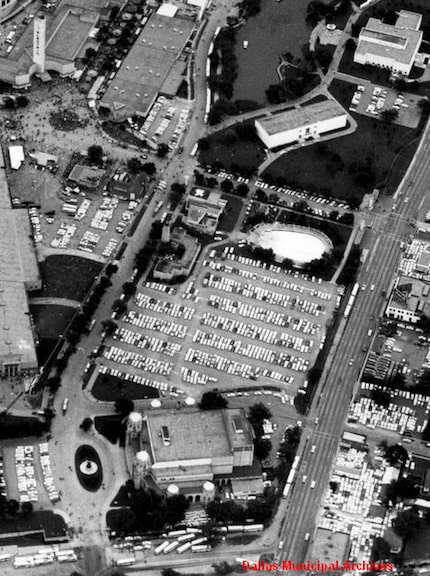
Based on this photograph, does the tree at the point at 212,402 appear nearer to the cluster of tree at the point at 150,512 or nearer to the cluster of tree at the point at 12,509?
the cluster of tree at the point at 150,512

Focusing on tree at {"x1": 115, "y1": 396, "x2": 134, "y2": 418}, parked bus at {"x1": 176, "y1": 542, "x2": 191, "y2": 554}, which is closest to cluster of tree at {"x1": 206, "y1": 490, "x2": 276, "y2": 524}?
parked bus at {"x1": 176, "y1": 542, "x2": 191, "y2": 554}

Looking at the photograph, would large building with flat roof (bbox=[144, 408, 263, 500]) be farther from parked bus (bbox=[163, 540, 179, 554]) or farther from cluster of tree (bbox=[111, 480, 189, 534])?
parked bus (bbox=[163, 540, 179, 554])

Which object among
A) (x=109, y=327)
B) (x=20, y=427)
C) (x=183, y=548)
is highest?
(x=109, y=327)

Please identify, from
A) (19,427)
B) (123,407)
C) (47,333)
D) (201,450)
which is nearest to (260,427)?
(201,450)

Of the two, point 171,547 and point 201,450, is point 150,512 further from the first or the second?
point 201,450

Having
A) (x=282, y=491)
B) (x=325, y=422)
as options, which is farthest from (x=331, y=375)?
(x=282, y=491)

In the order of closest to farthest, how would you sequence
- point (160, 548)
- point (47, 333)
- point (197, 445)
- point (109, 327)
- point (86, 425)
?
point (160, 548) → point (197, 445) → point (86, 425) → point (47, 333) → point (109, 327)
